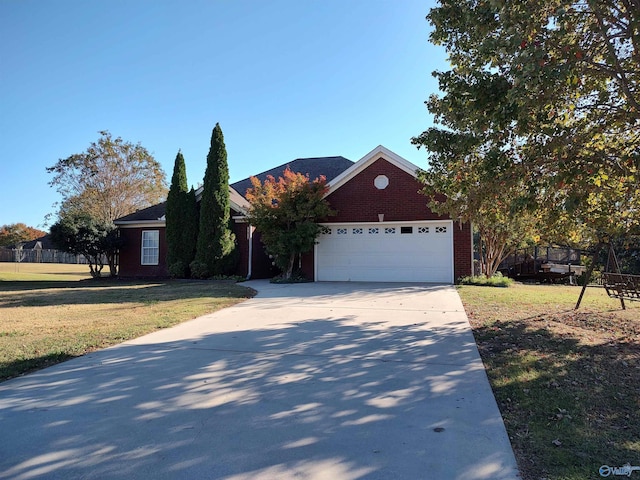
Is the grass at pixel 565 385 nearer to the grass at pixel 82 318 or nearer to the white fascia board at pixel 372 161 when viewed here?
the grass at pixel 82 318

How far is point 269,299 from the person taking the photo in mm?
10469

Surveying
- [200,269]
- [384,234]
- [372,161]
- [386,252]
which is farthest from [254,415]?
[200,269]

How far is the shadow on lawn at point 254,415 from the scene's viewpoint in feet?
8.80

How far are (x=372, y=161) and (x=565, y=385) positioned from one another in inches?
490

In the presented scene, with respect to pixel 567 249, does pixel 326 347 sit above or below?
below

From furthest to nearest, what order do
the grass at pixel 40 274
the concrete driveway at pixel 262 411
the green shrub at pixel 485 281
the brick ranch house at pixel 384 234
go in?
the grass at pixel 40 274 → the brick ranch house at pixel 384 234 → the green shrub at pixel 485 281 → the concrete driveway at pixel 262 411

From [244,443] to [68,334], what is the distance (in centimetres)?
487

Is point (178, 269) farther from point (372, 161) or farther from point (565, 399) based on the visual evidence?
point (565, 399)

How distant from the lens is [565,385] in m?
4.09

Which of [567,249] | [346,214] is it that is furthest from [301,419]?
[567,249]

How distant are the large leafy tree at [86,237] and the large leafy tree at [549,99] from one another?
16363mm

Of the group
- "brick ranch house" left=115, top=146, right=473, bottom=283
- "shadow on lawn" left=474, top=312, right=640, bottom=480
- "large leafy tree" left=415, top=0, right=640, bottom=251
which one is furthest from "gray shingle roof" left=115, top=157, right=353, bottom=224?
"shadow on lawn" left=474, top=312, right=640, bottom=480

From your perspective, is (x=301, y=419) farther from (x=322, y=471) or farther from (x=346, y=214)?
(x=346, y=214)

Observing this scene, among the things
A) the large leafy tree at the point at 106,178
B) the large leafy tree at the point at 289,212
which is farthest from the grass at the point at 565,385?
the large leafy tree at the point at 106,178
